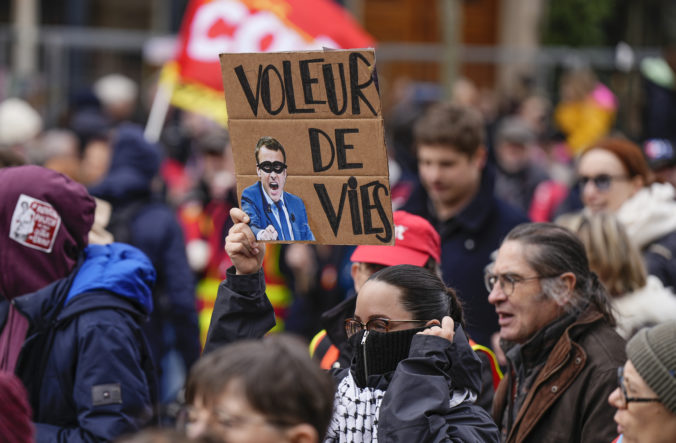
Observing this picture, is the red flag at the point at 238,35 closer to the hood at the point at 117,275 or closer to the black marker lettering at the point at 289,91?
the hood at the point at 117,275

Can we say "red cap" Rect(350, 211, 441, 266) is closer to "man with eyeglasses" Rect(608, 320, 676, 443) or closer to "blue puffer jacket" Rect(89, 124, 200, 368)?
"man with eyeglasses" Rect(608, 320, 676, 443)

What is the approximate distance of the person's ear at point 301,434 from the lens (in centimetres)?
230

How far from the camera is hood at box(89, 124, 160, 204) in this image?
622 cm

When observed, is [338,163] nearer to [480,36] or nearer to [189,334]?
[189,334]

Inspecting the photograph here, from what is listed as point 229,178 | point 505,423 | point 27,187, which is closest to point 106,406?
point 27,187

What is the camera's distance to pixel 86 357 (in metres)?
3.37

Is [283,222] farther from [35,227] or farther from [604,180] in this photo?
[604,180]

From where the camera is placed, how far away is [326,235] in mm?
3291

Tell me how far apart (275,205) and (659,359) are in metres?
1.29

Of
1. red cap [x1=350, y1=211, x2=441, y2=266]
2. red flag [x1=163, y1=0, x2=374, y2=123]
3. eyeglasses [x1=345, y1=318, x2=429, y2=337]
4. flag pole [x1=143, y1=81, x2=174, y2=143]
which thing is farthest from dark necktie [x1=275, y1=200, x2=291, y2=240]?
flag pole [x1=143, y1=81, x2=174, y2=143]

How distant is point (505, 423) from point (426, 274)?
2.67 ft

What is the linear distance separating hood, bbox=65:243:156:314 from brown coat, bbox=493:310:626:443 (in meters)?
1.45

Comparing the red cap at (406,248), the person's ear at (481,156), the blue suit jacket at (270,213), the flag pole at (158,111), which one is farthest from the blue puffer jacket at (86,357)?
the flag pole at (158,111)

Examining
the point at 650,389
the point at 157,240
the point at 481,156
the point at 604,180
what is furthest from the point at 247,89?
the point at 604,180
